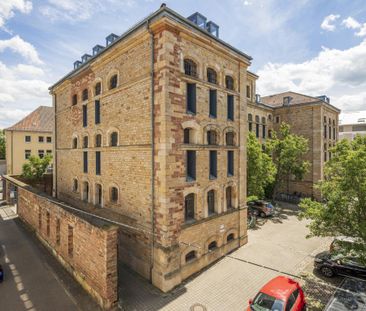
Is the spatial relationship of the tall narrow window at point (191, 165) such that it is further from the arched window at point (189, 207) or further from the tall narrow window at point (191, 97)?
the tall narrow window at point (191, 97)

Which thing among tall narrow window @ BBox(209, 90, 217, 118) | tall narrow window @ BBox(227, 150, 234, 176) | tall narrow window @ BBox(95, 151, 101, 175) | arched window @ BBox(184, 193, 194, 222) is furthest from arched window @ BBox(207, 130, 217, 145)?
tall narrow window @ BBox(95, 151, 101, 175)

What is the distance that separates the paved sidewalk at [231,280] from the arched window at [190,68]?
9940mm

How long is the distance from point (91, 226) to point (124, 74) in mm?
9039

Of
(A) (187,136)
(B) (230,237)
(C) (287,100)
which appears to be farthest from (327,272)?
(C) (287,100)

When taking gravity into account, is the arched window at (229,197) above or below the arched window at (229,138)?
below

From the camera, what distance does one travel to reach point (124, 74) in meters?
14.1

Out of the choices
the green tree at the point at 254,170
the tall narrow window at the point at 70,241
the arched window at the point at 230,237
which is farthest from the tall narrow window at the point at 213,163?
the tall narrow window at the point at 70,241

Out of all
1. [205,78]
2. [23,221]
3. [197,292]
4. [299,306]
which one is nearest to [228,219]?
[197,292]

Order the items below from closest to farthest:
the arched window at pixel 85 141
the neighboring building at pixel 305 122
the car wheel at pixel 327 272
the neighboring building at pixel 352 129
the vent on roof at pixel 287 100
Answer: the car wheel at pixel 327 272 < the arched window at pixel 85 141 < the neighboring building at pixel 305 122 < the vent on roof at pixel 287 100 < the neighboring building at pixel 352 129

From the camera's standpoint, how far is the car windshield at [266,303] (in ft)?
29.4

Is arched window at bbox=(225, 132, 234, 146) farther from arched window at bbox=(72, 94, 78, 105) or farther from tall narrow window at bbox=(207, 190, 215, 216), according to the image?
arched window at bbox=(72, 94, 78, 105)

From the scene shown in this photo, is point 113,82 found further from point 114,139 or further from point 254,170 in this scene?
point 254,170

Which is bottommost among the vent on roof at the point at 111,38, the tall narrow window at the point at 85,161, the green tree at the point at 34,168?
the green tree at the point at 34,168

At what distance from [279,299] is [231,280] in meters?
3.69
